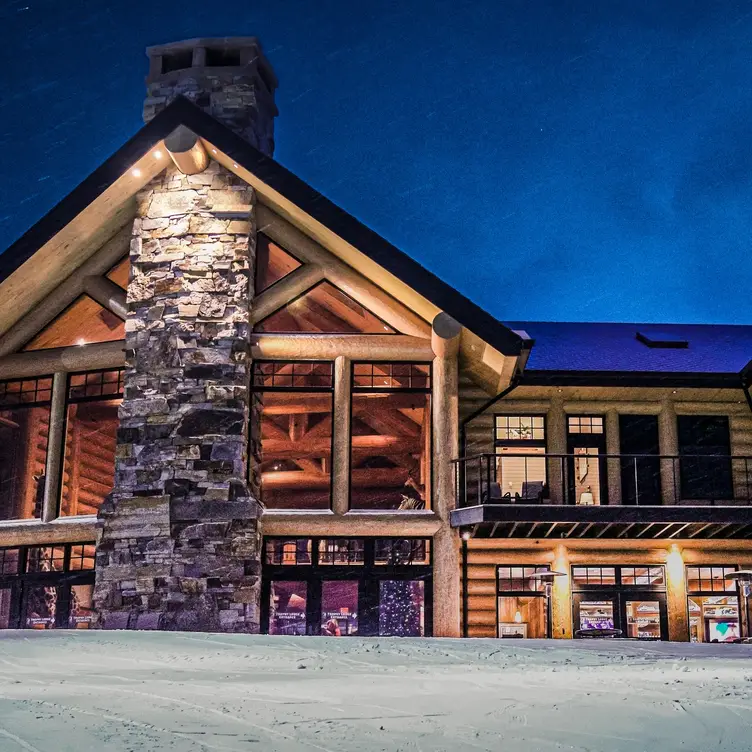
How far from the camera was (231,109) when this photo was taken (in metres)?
20.9

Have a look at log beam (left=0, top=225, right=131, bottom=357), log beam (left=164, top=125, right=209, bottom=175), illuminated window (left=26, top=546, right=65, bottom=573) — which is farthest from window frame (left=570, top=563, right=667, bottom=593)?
log beam (left=0, top=225, right=131, bottom=357)

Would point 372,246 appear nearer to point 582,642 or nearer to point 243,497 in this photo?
point 243,497

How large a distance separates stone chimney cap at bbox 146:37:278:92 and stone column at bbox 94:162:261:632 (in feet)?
10.5

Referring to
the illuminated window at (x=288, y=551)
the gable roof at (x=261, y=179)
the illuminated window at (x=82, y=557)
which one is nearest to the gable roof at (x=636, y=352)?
the gable roof at (x=261, y=179)

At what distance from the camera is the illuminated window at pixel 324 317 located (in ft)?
61.4

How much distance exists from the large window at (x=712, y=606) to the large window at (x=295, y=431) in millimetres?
7515

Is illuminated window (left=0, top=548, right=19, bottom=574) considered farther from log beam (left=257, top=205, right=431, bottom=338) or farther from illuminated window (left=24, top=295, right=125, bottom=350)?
log beam (left=257, top=205, right=431, bottom=338)

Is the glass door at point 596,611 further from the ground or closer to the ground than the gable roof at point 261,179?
closer to the ground

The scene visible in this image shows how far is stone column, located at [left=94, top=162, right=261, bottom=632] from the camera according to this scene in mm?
16969

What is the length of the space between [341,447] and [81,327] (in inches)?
223

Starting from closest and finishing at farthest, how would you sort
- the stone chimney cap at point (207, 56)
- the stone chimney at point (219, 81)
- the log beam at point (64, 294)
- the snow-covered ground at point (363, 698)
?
the snow-covered ground at point (363, 698)
the log beam at point (64, 294)
the stone chimney at point (219, 81)
the stone chimney cap at point (207, 56)

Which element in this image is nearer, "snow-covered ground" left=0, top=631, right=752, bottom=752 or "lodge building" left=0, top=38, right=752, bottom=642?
"snow-covered ground" left=0, top=631, right=752, bottom=752

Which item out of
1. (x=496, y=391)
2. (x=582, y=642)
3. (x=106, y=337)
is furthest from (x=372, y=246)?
(x=582, y=642)

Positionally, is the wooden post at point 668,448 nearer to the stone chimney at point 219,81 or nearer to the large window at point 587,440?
the large window at point 587,440
